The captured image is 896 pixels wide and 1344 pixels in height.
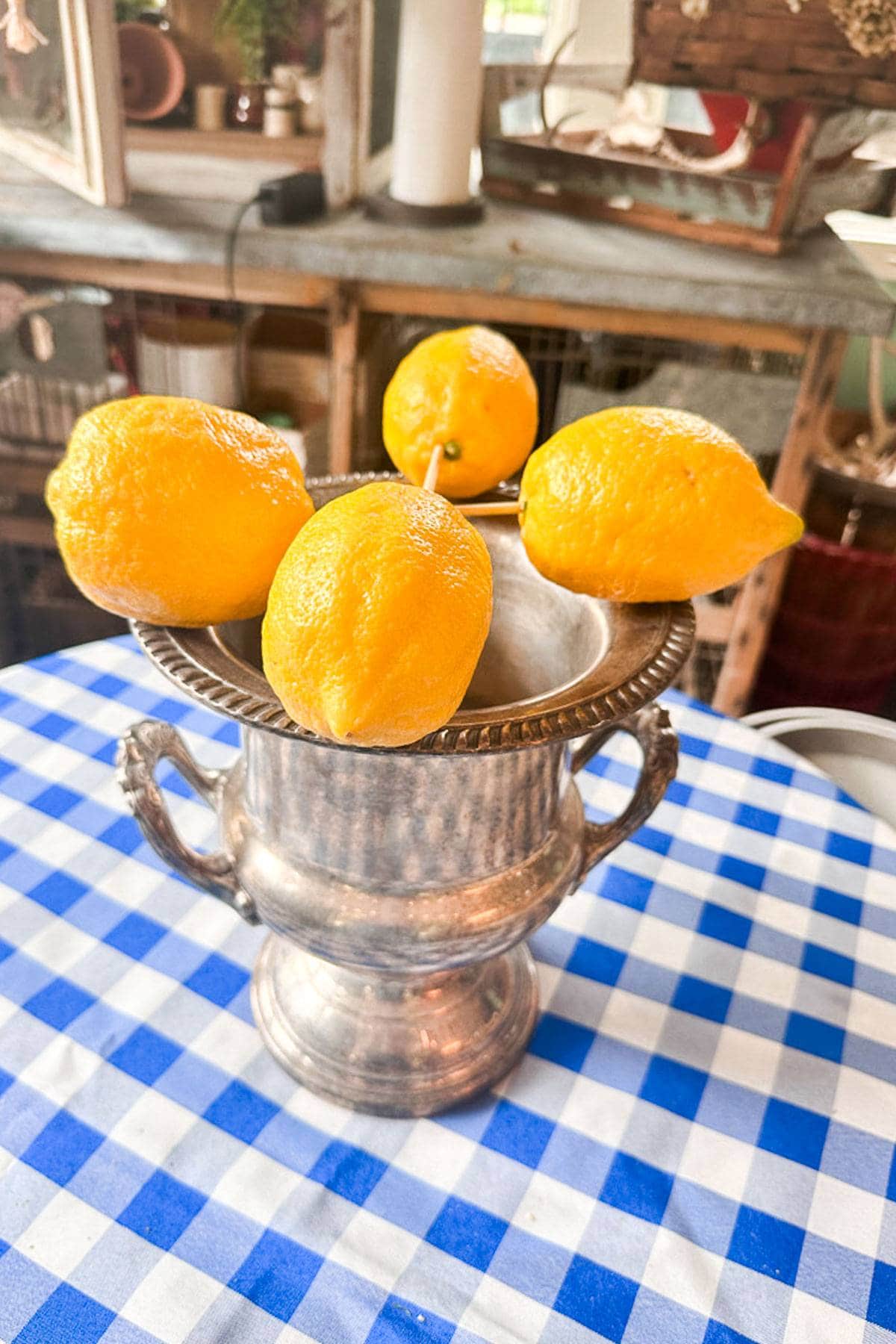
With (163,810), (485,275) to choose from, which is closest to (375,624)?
(163,810)

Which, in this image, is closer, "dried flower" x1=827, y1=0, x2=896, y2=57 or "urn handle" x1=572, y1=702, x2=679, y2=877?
"urn handle" x1=572, y1=702, x2=679, y2=877

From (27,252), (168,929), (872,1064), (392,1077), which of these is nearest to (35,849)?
(168,929)

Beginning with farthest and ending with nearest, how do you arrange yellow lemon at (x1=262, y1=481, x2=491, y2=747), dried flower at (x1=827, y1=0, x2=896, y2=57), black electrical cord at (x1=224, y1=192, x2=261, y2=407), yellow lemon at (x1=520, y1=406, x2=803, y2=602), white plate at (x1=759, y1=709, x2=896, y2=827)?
black electrical cord at (x1=224, y1=192, x2=261, y2=407), dried flower at (x1=827, y1=0, x2=896, y2=57), white plate at (x1=759, y1=709, x2=896, y2=827), yellow lemon at (x1=520, y1=406, x2=803, y2=602), yellow lemon at (x1=262, y1=481, x2=491, y2=747)

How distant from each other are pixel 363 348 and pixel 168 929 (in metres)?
1.13

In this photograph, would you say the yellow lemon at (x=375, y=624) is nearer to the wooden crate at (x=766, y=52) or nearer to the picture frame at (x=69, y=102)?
the picture frame at (x=69, y=102)

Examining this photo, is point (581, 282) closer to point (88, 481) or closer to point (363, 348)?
point (363, 348)

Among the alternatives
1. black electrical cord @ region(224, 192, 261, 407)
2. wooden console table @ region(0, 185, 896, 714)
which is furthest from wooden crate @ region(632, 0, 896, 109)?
black electrical cord @ region(224, 192, 261, 407)

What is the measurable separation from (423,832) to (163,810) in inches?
6.6

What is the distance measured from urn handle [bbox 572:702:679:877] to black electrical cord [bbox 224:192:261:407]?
1.14m

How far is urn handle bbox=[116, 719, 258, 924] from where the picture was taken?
60 cm

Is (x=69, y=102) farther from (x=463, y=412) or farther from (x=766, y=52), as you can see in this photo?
(x=463, y=412)

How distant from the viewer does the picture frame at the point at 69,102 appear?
4.22ft

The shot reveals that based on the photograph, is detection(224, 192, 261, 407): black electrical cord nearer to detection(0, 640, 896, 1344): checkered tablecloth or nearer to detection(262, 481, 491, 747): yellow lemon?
detection(0, 640, 896, 1344): checkered tablecloth

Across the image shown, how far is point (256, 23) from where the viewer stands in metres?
1.56
